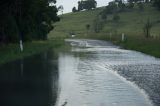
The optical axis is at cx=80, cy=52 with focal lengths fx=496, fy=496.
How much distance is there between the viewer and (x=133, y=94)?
1531 cm

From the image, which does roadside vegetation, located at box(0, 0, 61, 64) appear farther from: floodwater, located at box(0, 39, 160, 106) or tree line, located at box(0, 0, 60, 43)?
floodwater, located at box(0, 39, 160, 106)

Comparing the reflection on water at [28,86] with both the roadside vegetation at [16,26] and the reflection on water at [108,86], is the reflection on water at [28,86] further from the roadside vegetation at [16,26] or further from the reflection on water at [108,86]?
the roadside vegetation at [16,26]

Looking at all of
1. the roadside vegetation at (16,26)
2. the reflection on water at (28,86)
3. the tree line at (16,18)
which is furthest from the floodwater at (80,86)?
the tree line at (16,18)

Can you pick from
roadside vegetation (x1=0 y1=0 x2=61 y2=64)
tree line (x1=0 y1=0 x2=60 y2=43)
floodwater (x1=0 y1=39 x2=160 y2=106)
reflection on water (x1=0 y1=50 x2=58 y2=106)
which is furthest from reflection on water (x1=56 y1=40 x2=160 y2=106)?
tree line (x1=0 y1=0 x2=60 y2=43)

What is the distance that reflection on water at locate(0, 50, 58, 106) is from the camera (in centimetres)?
1400

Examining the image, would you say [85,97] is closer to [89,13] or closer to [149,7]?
[149,7]

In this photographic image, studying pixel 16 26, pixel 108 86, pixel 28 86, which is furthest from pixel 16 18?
pixel 108 86

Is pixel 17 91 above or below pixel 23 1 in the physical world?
below

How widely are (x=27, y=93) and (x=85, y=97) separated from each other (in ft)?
6.81

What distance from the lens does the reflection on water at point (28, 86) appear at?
14.0 m

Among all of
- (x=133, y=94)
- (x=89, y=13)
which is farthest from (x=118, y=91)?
(x=89, y=13)

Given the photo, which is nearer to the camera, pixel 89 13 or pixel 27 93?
pixel 27 93

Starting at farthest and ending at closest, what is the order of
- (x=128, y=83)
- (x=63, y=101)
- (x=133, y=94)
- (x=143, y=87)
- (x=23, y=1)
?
(x=23, y=1), (x=128, y=83), (x=143, y=87), (x=133, y=94), (x=63, y=101)

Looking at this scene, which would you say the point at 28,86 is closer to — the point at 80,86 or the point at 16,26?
the point at 80,86
